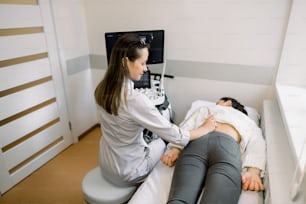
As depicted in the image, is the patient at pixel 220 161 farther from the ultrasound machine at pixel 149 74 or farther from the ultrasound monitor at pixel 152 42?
the ultrasound monitor at pixel 152 42

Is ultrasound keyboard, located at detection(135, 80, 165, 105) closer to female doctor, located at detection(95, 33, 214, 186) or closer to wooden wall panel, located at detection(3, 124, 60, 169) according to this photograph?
female doctor, located at detection(95, 33, 214, 186)

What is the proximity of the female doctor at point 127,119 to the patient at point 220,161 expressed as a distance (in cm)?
11

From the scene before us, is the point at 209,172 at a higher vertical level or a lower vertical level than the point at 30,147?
higher

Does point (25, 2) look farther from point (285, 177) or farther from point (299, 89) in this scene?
point (299, 89)

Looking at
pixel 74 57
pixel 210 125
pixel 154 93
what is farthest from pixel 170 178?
pixel 74 57

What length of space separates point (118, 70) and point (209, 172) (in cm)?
74

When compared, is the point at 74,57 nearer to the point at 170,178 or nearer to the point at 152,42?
the point at 152,42

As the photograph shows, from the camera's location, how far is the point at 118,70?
1.20 metres

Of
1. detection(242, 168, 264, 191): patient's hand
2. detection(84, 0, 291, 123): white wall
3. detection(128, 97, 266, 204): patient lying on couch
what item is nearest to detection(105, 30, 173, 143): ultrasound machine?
detection(84, 0, 291, 123): white wall

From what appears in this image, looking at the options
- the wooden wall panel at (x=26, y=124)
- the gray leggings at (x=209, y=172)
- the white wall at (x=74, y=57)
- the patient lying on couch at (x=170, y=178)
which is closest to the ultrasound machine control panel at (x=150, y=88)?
the patient lying on couch at (x=170, y=178)

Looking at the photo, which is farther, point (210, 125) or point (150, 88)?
point (150, 88)

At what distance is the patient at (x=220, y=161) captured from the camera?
42.8 inches

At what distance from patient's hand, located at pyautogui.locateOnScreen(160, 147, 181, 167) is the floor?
0.89 m

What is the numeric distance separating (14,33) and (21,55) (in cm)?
18
